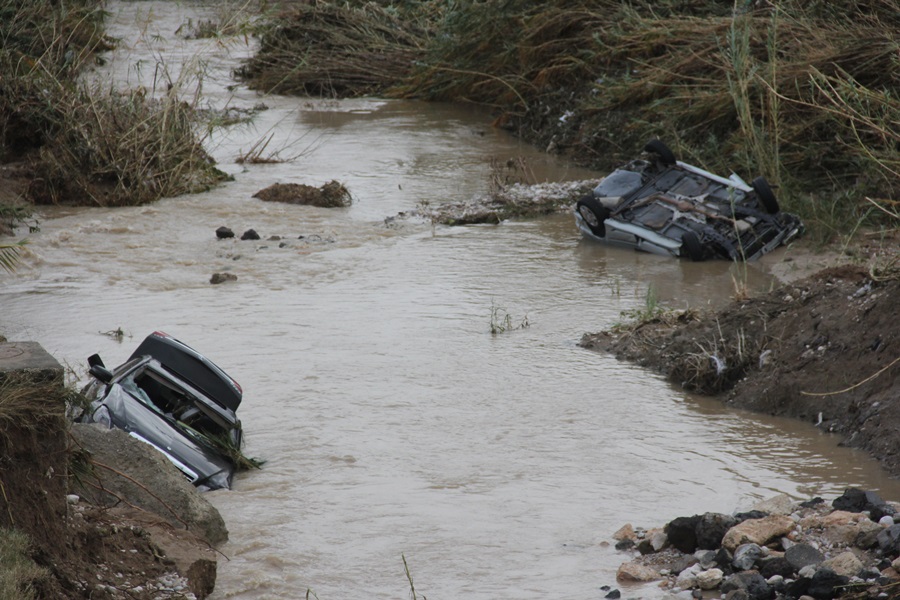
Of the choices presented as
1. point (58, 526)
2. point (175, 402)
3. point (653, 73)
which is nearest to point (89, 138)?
point (653, 73)

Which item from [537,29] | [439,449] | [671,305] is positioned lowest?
[439,449]

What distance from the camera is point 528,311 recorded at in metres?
8.38

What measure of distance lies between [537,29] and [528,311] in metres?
8.43

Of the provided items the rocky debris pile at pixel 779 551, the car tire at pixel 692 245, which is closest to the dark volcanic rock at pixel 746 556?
the rocky debris pile at pixel 779 551

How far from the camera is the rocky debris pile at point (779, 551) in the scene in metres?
3.79

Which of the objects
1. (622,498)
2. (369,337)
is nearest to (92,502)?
(622,498)

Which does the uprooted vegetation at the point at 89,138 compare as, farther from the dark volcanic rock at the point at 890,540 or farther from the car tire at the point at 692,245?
the dark volcanic rock at the point at 890,540

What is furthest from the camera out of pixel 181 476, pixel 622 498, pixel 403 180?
pixel 403 180

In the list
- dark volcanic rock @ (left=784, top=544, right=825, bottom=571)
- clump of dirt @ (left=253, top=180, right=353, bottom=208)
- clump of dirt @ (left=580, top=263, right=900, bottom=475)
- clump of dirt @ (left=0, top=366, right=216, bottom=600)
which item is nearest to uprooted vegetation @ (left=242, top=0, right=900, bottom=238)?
clump of dirt @ (left=580, top=263, right=900, bottom=475)

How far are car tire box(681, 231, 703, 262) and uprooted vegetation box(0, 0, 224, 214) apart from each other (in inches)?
234

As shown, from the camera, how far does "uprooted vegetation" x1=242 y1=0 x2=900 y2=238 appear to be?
1034cm

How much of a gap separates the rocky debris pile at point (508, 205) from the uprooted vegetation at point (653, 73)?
4.62 ft

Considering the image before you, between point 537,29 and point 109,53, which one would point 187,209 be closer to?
point 537,29

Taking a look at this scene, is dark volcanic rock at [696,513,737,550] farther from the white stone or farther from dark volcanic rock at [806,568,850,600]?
dark volcanic rock at [806,568,850,600]
